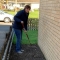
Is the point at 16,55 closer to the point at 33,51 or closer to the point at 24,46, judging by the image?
the point at 33,51

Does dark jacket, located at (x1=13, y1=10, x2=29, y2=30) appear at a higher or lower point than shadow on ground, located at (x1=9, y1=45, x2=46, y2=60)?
higher

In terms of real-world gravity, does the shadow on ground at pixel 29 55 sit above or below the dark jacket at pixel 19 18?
below

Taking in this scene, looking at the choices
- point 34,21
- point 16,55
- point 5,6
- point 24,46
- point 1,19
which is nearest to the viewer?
point 16,55

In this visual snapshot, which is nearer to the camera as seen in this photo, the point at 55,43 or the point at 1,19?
the point at 55,43

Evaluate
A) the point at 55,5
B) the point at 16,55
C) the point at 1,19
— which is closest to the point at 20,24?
the point at 16,55

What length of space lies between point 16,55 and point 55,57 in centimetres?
254

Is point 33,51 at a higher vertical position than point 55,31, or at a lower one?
lower

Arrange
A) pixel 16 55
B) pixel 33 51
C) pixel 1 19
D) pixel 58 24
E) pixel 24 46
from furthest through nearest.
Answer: pixel 1 19
pixel 24 46
pixel 33 51
pixel 16 55
pixel 58 24

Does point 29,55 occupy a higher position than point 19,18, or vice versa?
point 19,18

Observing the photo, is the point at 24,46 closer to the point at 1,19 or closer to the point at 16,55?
the point at 16,55

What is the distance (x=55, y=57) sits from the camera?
636cm

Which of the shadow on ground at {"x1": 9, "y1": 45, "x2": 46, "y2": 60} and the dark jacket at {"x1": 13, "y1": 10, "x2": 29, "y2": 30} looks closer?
the shadow on ground at {"x1": 9, "y1": 45, "x2": 46, "y2": 60}

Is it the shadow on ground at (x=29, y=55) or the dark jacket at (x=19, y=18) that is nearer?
the shadow on ground at (x=29, y=55)

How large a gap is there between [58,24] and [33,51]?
3.56 meters
